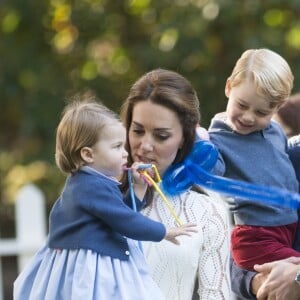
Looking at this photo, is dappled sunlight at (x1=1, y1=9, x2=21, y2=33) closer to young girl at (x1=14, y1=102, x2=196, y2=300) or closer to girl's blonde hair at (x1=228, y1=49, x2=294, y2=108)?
girl's blonde hair at (x1=228, y1=49, x2=294, y2=108)

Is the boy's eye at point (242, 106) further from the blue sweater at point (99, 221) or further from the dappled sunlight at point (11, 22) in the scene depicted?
the dappled sunlight at point (11, 22)

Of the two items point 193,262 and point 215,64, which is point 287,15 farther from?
point 193,262

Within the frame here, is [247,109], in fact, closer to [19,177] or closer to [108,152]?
[108,152]

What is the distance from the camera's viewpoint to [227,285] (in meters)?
4.16

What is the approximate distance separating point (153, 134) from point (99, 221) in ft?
1.36

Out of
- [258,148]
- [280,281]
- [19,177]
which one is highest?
[258,148]

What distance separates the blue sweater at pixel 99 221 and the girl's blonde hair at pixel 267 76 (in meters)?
0.59

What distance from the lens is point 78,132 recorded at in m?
3.73

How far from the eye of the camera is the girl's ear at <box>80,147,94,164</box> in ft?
12.2

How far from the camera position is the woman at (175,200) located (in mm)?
4012

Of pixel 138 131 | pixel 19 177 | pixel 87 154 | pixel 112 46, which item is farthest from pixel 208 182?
pixel 19 177

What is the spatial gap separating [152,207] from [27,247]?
156 inches

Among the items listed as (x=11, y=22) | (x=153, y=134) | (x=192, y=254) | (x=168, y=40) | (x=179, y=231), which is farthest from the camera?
(x=11, y=22)

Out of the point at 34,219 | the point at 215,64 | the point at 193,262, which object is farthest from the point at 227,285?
the point at 215,64
